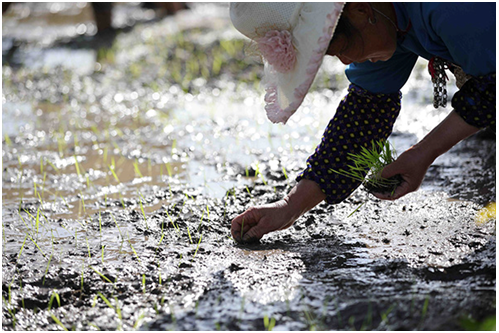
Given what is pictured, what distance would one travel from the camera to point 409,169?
6.04ft

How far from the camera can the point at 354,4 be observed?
5.69 ft

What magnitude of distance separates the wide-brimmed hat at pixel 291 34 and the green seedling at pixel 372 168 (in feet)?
1.25

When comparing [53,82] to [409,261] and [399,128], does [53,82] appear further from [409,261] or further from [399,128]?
[409,261]

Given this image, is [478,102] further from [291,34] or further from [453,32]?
[291,34]

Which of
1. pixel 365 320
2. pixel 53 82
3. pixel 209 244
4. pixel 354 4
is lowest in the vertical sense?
pixel 53 82

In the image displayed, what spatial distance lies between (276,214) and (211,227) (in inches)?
14.5

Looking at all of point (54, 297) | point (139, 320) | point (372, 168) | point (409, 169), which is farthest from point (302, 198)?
point (54, 297)

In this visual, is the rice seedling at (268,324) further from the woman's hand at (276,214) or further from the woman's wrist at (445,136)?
the woman's wrist at (445,136)

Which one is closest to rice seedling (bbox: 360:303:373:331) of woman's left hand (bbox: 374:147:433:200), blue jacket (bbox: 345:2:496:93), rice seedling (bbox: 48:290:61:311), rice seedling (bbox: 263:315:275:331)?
rice seedling (bbox: 263:315:275:331)

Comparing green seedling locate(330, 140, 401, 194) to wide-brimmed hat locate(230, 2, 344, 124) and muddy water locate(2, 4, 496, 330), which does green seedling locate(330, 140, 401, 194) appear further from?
wide-brimmed hat locate(230, 2, 344, 124)

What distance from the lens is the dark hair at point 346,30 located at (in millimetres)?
1751

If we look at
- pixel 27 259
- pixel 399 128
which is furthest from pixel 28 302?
pixel 399 128

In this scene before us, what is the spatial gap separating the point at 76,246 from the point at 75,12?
897 centimetres

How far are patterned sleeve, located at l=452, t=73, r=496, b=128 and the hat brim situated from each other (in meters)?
0.48
